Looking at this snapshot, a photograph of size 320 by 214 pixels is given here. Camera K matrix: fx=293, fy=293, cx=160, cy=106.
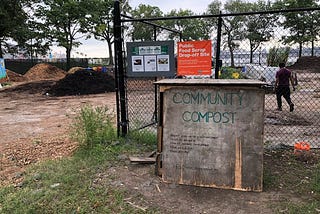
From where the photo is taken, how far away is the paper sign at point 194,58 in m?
5.60

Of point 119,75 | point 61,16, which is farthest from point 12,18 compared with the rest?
point 119,75

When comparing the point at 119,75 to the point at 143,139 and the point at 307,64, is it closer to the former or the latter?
the point at 143,139

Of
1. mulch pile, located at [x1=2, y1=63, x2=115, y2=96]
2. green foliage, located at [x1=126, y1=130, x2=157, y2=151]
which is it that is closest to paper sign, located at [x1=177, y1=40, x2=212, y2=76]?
green foliage, located at [x1=126, y1=130, x2=157, y2=151]

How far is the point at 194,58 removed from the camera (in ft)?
18.8

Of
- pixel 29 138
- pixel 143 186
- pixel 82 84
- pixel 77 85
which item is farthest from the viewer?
pixel 82 84

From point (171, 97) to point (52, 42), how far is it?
3026 centimetres

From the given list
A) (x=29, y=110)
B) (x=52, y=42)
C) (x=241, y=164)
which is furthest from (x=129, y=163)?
(x=52, y=42)

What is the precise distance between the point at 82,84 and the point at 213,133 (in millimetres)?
15476

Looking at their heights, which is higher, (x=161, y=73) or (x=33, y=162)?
(x=161, y=73)

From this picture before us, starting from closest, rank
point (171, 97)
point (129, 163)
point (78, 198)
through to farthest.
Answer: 1. point (78, 198)
2. point (171, 97)
3. point (129, 163)

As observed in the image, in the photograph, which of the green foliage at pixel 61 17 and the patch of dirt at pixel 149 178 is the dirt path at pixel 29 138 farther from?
the green foliage at pixel 61 17

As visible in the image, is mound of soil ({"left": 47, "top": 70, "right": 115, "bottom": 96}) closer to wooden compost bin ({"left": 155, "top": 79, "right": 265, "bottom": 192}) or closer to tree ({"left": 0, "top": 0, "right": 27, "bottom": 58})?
tree ({"left": 0, "top": 0, "right": 27, "bottom": 58})

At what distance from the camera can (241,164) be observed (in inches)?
139

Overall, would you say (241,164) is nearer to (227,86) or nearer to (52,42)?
(227,86)
